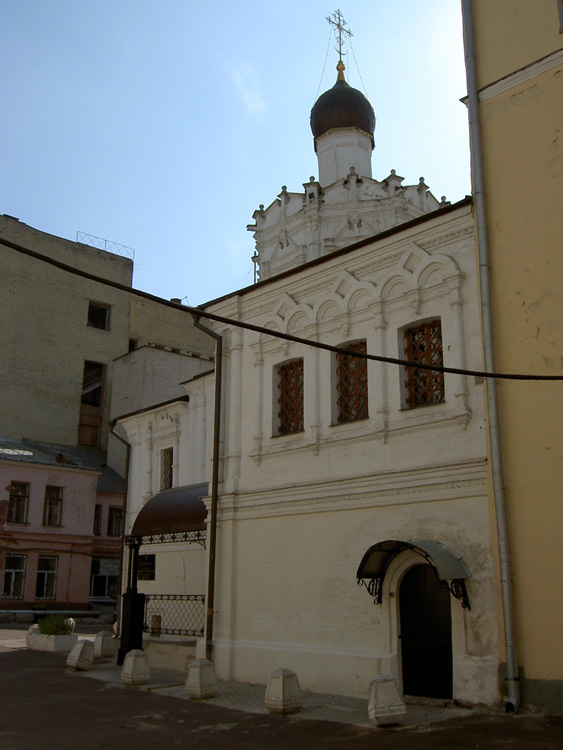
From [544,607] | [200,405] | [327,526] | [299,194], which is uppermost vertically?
[299,194]

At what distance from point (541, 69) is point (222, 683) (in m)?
10.9

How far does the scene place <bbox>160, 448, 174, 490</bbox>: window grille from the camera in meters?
21.0

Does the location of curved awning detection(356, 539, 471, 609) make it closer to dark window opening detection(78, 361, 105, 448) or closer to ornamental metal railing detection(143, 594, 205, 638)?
ornamental metal railing detection(143, 594, 205, 638)

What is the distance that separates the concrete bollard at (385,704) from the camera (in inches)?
345

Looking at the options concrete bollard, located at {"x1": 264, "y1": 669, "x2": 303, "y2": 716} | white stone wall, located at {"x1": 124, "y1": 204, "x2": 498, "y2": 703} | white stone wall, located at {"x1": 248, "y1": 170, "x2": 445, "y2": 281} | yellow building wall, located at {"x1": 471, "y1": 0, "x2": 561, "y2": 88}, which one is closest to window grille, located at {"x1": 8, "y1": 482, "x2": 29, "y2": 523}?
white stone wall, located at {"x1": 248, "y1": 170, "x2": 445, "y2": 281}

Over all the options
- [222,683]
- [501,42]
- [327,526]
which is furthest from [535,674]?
[501,42]

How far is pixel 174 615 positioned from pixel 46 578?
1397 centimetres

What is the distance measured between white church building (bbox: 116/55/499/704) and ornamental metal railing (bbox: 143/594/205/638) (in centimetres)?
108

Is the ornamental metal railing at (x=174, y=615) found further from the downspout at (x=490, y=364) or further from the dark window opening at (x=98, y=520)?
the dark window opening at (x=98, y=520)

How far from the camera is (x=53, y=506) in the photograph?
31250 mm

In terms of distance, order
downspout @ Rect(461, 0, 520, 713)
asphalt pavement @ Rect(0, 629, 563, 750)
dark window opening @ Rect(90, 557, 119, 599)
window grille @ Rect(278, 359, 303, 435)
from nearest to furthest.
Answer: asphalt pavement @ Rect(0, 629, 563, 750) → downspout @ Rect(461, 0, 520, 713) → window grille @ Rect(278, 359, 303, 435) → dark window opening @ Rect(90, 557, 119, 599)

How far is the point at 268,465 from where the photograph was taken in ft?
44.5

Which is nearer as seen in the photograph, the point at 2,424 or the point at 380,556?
the point at 380,556

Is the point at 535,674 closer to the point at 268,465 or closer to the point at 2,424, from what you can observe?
the point at 268,465
